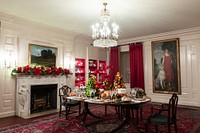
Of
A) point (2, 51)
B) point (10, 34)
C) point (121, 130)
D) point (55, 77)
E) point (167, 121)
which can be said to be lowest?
point (121, 130)

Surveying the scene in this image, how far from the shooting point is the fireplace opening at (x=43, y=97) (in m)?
5.24

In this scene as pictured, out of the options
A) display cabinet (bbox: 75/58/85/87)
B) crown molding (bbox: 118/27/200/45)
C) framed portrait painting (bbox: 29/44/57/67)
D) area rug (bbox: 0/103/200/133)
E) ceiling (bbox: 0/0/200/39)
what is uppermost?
ceiling (bbox: 0/0/200/39)

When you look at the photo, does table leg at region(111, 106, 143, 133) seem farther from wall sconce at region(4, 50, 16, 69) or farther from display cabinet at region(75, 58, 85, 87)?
display cabinet at region(75, 58, 85, 87)

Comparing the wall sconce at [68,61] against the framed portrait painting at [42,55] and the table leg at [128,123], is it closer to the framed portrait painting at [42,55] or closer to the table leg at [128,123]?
the framed portrait painting at [42,55]

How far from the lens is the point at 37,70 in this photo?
495 centimetres

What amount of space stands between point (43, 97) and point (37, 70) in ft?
3.97

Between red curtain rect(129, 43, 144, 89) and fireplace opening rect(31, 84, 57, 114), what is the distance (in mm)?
3715

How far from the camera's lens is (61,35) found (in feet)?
20.1

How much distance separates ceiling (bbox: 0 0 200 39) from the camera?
12.5 feet

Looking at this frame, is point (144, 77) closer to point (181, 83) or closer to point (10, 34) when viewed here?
point (181, 83)

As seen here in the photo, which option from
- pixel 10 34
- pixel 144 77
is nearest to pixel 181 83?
pixel 144 77

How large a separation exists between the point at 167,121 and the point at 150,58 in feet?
15.4

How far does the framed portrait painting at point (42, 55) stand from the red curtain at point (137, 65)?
368cm

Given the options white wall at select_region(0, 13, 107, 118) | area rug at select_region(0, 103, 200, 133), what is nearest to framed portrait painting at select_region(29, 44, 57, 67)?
white wall at select_region(0, 13, 107, 118)
